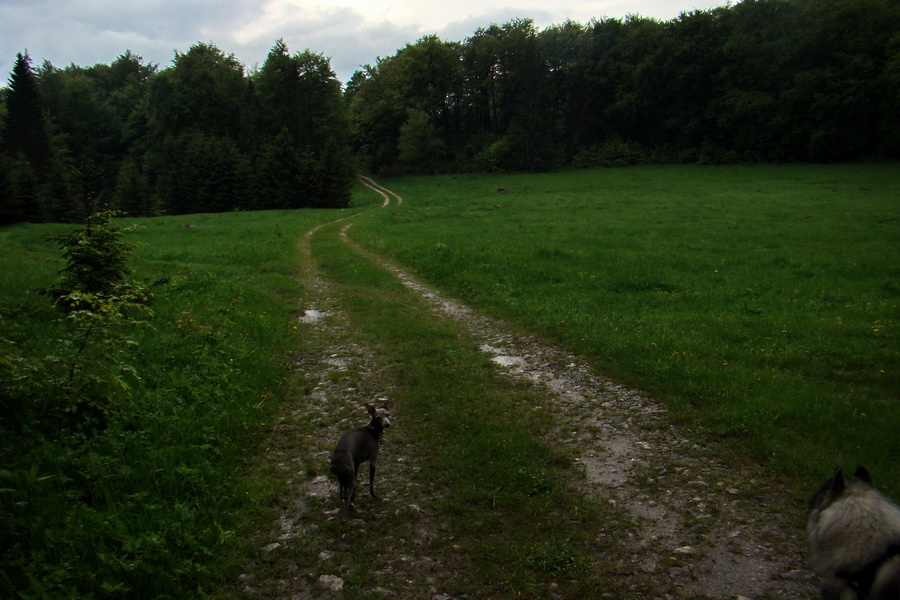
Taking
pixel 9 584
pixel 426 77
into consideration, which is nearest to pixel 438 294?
pixel 9 584

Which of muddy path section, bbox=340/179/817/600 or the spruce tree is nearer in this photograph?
muddy path section, bbox=340/179/817/600

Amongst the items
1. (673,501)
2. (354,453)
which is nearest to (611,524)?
(673,501)

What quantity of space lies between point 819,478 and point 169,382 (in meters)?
8.81

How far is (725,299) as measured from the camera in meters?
14.1

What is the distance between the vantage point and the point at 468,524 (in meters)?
5.47

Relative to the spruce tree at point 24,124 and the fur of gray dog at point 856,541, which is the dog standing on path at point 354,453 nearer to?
the fur of gray dog at point 856,541

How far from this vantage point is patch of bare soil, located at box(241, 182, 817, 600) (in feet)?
15.3

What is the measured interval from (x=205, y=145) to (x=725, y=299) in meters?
59.2

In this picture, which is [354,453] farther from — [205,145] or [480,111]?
[480,111]

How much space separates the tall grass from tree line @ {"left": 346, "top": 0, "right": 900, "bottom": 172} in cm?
7083

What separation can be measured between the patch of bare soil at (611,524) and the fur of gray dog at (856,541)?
0.73 meters

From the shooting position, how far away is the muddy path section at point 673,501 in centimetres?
462

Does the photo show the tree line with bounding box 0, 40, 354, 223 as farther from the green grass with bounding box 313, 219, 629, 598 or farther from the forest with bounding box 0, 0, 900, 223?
the green grass with bounding box 313, 219, 629, 598

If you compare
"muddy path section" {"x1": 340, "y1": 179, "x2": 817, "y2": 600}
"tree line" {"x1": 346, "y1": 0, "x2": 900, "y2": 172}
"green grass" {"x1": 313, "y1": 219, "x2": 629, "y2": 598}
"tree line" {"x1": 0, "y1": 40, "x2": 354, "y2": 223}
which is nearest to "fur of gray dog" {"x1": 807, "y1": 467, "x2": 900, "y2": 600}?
"muddy path section" {"x1": 340, "y1": 179, "x2": 817, "y2": 600}
